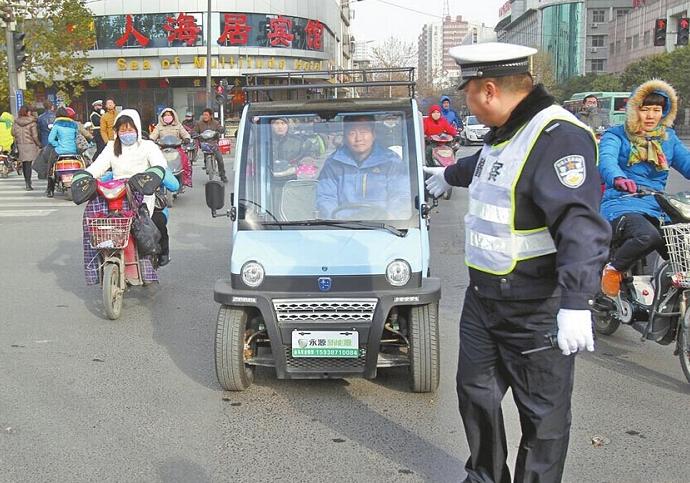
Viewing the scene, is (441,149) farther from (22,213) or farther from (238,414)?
(238,414)

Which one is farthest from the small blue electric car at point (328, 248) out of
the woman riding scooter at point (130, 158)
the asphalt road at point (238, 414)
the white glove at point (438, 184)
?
the woman riding scooter at point (130, 158)

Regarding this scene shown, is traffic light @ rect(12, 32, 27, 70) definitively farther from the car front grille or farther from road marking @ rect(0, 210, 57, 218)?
the car front grille

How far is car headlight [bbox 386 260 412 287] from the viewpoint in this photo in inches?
198

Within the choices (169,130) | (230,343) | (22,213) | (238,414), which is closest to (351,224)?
(230,343)

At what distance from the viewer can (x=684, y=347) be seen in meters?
5.32

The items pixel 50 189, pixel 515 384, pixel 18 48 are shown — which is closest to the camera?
pixel 515 384

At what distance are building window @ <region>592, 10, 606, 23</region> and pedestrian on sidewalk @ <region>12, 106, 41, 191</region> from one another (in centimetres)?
10880

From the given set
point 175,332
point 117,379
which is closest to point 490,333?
point 117,379

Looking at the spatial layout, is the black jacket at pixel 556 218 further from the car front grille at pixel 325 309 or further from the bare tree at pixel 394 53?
the bare tree at pixel 394 53

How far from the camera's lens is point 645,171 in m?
6.11

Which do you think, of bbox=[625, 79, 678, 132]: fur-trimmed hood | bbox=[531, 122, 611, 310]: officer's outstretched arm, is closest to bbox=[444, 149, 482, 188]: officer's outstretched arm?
bbox=[531, 122, 611, 310]: officer's outstretched arm

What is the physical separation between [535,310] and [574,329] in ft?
1.03

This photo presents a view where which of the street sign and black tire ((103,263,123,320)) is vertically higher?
the street sign

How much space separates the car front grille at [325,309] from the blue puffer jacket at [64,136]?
40.9 ft
